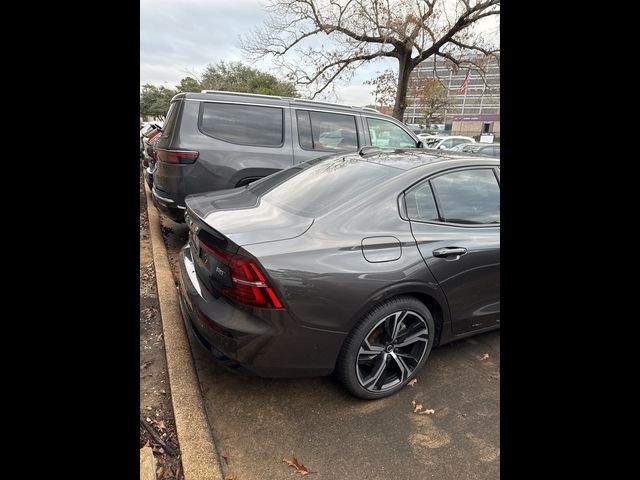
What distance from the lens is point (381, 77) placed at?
664 inches

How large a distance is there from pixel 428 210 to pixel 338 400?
1.43 m

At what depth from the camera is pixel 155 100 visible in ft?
180

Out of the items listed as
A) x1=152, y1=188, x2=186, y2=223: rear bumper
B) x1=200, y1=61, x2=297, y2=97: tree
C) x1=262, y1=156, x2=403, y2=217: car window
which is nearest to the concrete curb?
x1=262, y1=156, x2=403, y2=217: car window

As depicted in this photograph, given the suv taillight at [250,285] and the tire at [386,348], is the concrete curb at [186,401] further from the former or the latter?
the tire at [386,348]

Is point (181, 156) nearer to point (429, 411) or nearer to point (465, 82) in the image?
point (429, 411)

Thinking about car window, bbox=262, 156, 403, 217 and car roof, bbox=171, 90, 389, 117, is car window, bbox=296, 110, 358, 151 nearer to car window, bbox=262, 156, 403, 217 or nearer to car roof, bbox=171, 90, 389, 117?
car roof, bbox=171, 90, 389, 117
